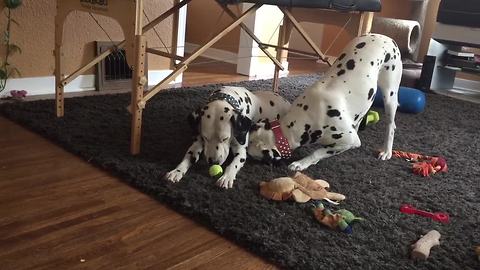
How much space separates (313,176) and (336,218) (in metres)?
0.37

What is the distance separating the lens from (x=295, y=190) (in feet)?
4.71

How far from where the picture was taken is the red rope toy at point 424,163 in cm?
179

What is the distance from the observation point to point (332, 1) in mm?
2055

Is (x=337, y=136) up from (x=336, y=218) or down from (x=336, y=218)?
up

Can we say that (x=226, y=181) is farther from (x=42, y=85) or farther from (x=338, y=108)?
(x=42, y=85)

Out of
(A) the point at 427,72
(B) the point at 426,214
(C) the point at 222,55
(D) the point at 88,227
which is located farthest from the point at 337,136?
(C) the point at 222,55

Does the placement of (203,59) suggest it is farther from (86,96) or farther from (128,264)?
(128,264)

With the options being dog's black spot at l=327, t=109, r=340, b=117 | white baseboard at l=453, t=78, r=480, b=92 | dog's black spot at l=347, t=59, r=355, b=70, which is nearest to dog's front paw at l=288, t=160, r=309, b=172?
dog's black spot at l=327, t=109, r=340, b=117

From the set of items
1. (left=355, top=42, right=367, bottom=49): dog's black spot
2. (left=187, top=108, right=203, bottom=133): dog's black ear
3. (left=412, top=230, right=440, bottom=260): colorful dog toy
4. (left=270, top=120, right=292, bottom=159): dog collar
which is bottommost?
(left=412, top=230, right=440, bottom=260): colorful dog toy

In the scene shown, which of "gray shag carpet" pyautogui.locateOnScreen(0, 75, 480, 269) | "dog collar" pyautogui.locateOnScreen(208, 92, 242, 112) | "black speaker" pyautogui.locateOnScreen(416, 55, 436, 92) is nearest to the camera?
"gray shag carpet" pyautogui.locateOnScreen(0, 75, 480, 269)

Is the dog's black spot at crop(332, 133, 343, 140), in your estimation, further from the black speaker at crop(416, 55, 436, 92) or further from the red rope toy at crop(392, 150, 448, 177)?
the black speaker at crop(416, 55, 436, 92)

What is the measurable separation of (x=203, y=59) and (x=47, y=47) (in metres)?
2.11

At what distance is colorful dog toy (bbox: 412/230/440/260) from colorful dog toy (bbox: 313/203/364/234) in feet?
0.59

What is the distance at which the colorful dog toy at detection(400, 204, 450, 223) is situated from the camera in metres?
1.40
